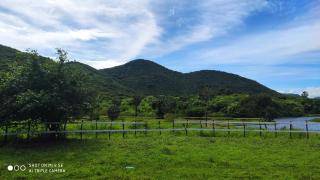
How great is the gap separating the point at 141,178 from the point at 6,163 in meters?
8.61

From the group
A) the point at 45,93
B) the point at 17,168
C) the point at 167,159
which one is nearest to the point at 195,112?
the point at 45,93

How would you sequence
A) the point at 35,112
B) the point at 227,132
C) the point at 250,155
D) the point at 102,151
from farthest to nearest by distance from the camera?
the point at 227,132 → the point at 35,112 → the point at 102,151 → the point at 250,155

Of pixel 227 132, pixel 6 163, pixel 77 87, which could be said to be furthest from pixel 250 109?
pixel 6 163

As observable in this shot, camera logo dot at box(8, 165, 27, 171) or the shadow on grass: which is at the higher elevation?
the shadow on grass

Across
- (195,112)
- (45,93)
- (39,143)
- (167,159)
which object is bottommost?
(167,159)

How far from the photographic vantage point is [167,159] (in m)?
21.6

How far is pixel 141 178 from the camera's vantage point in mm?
16906

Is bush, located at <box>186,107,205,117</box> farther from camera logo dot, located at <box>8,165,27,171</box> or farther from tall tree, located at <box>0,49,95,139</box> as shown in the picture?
camera logo dot, located at <box>8,165,27,171</box>

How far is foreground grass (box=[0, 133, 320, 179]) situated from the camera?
17.8 meters

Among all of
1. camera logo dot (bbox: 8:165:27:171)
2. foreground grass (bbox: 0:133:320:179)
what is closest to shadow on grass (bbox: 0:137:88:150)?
foreground grass (bbox: 0:133:320:179)

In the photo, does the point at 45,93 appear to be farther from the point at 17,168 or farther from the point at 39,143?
the point at 17,168

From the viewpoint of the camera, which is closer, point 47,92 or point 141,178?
point 141,178

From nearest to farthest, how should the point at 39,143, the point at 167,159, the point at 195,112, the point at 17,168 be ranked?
the point at 17,168 → the point at 167,159 → the point at 39,143 → the point at 195,112

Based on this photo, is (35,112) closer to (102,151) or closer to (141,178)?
(102,151)
